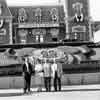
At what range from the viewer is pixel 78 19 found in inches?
2820

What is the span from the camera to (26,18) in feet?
248

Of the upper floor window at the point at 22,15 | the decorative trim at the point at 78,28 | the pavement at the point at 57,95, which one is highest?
the upper floor window at the point at 22,15

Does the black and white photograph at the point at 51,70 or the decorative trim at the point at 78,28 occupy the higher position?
the decorative trim at the point at 78,28

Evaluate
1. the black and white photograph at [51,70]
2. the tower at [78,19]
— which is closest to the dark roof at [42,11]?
the tower at [78,19]

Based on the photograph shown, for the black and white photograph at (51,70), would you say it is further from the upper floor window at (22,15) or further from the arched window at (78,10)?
the upper floor window at (22,15)

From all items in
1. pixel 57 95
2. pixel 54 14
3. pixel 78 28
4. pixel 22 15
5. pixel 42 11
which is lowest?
pixel 57 95

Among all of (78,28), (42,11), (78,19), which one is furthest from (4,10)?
(78,28)

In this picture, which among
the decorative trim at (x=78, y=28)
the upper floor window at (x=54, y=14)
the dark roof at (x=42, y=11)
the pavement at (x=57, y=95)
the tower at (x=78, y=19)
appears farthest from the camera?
the dark roof at (x=42, y=11)

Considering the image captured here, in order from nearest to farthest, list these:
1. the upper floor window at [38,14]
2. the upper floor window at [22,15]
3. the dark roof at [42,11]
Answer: the upper floor window at [22,15], the upper floor window at [38,14], the dark roof at [42,11]

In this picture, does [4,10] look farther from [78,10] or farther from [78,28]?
[78,28]

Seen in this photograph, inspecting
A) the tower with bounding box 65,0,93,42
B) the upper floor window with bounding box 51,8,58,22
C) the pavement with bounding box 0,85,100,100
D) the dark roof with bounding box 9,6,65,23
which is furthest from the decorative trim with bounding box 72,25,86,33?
the pavement with bounding box 0,85,100,100

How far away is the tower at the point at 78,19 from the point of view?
233 feet

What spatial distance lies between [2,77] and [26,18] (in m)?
→ 49.4

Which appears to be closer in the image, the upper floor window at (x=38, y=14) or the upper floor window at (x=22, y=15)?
the upper floor window at (x=22, y=15)
